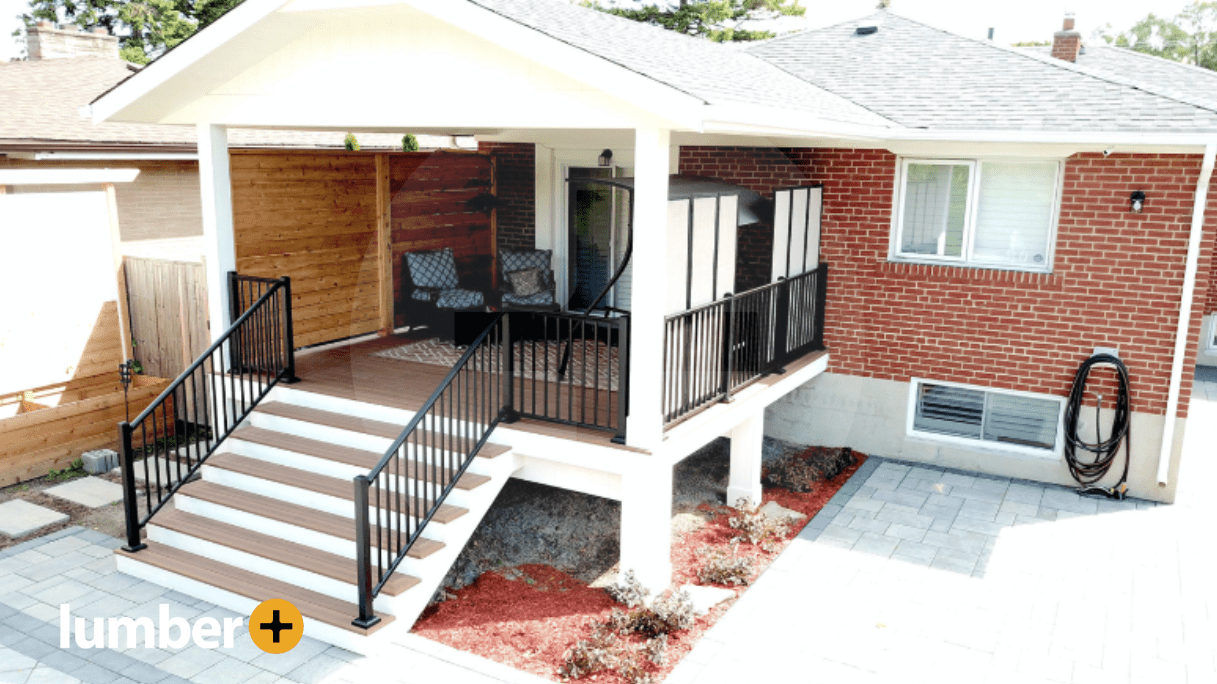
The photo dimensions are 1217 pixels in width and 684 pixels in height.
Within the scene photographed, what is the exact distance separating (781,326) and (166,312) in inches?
246

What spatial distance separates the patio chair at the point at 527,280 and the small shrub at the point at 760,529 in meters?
3.63

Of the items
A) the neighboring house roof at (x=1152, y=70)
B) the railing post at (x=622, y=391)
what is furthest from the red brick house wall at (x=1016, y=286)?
the railing post at (x=622, y=391)

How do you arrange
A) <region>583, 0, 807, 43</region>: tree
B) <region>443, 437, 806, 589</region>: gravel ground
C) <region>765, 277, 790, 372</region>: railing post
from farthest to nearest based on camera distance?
<region>583, 0, 807, 43</region>: tree
<region>765, 277, 790, 372</region>: railing post
<region>443, 437, 806, 589</region>: gravel ground

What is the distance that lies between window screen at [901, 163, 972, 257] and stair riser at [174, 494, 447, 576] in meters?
5.58

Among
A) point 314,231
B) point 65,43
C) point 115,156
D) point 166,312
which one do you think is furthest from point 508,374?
point 65,43

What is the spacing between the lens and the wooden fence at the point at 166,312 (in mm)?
8977

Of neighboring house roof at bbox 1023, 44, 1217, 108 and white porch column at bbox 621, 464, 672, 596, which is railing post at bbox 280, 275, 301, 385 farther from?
neighboring house roof at bbox 1023, 44, 1217, 108

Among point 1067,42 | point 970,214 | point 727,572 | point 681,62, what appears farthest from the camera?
point 1067,42

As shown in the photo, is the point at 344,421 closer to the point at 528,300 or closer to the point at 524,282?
the point at 528,300

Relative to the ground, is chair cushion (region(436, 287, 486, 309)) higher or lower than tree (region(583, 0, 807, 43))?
lower

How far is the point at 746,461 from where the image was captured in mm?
7723

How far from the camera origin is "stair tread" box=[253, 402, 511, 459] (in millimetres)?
6266

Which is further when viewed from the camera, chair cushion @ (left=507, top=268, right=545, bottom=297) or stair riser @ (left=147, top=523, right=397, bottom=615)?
chair cushion @ (left=507, top=268, right=545, bottom=297)

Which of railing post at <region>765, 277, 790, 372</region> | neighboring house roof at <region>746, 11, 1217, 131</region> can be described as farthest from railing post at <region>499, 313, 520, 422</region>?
neighboring house roof at <region>746, 11, 1217, 131</region>
